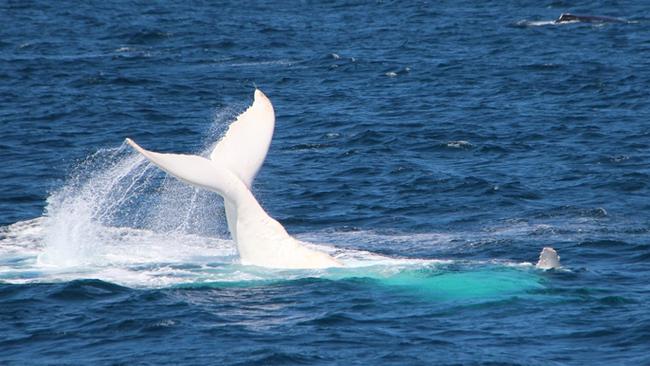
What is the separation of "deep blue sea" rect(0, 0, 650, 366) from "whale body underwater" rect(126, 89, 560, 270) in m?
0.53

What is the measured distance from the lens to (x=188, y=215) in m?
33.4

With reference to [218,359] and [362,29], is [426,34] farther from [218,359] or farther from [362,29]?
[218,359]

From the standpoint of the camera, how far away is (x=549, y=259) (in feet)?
89.6

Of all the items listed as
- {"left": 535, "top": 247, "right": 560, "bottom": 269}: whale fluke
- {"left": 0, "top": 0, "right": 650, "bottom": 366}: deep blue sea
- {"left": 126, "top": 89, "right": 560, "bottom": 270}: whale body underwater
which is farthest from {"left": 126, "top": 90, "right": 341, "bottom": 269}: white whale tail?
{"left": 535, "top": 247, "right": 560, "bottom": 269}: whale fluke

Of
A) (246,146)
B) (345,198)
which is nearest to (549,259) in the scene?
(246,146)

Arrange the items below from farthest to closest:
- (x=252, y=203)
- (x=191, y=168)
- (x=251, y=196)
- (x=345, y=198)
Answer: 1. (x=345, y=198)
2. (x=252, y=203)
3. (x=251, y=196)
4. (x=191, y=168)

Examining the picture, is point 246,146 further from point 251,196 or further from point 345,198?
point 345,198

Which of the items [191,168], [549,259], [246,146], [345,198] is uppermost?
[345,198]

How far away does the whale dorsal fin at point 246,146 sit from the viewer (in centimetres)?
2722

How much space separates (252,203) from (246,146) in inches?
43.2

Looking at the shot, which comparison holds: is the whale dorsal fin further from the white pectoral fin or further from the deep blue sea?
the deep blue sea

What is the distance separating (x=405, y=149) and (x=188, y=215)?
1048 centimetres

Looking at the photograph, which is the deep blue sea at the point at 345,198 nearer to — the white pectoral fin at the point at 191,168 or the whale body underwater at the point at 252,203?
the whale body underwater at the point at 252,203

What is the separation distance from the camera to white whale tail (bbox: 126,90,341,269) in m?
27.1
